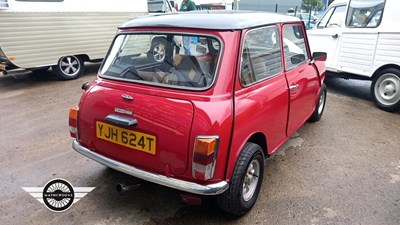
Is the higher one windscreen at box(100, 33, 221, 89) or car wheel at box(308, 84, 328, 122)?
windscreen at box(100, 33, 221, 89)

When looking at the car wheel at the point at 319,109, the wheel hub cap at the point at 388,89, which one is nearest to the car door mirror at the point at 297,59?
the car wheel at the point at 319,109

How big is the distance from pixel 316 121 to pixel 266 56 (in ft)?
8.11

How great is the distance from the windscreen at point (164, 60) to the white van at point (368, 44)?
14.3 feet

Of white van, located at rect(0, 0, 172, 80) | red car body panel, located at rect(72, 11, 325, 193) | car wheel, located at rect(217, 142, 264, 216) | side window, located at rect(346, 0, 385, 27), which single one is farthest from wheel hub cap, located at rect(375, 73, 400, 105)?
white van, located at rect(0, 0, 172, 80)

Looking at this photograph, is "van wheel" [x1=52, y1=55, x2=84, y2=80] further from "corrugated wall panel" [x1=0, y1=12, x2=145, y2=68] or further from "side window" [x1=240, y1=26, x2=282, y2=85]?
"side window" [x1=240, y1=26, x2=282, y2=85]

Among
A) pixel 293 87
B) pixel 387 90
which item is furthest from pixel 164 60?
pixel 387 90

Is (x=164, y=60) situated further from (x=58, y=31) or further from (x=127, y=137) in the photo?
(x=58, y=31)

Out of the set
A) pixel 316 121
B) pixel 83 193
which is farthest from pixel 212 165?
pixel 316 121

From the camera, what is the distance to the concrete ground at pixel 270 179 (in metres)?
2.70

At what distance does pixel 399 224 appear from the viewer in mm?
2650

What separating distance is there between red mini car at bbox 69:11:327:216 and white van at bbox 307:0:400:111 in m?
3.40

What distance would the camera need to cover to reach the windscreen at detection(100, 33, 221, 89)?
249 cm

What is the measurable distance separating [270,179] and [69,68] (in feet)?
19.8

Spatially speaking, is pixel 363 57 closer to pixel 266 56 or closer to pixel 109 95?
pixel 266 56
